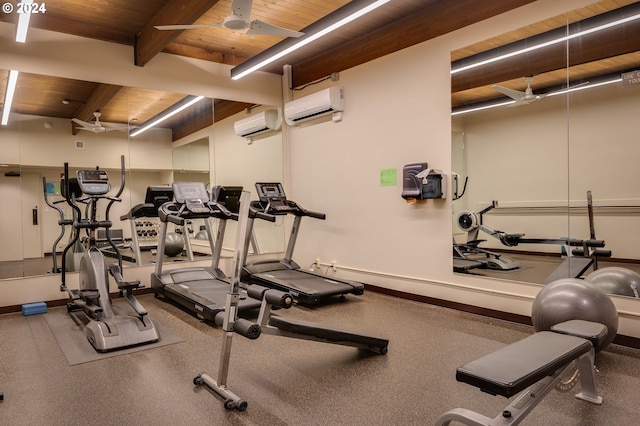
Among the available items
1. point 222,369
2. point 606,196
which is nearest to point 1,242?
point 222,369

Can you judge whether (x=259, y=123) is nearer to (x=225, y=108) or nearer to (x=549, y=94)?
(x=225, y=108)

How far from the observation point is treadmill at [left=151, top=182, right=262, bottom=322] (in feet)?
15.4

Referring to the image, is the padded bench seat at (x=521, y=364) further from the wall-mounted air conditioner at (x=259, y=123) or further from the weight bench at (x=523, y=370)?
the wall-mounted air conditioner at (x=259, y=123)

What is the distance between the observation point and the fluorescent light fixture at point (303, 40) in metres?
4.11

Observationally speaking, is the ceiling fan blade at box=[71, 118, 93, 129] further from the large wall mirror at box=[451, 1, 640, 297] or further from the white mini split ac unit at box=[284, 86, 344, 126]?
the large wall mirror at box=[451, 1, 640, 297]

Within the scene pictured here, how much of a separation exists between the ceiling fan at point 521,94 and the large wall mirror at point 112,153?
3810mm

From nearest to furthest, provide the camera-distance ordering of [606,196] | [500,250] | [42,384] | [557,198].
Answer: [42,384] → [606,196] → [557,198] → [500,250]

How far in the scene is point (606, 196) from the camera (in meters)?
3.75

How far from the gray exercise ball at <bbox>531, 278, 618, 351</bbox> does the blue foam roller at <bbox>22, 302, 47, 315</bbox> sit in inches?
204

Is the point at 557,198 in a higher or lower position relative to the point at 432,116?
lower

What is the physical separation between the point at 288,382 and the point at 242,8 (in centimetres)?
310

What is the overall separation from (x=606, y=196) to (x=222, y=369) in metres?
3.60

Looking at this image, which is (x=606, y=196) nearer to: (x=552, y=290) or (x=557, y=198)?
(x=557, y=198)

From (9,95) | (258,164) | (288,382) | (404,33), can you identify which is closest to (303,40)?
(404,33)
